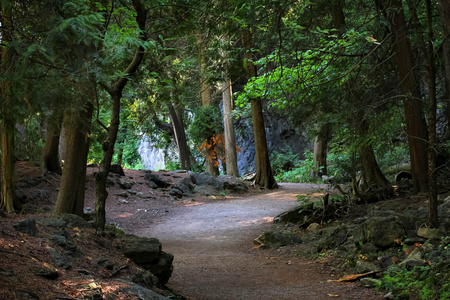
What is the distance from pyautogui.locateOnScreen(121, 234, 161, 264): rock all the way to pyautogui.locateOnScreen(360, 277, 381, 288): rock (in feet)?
9.66

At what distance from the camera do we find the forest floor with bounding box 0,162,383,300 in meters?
3.85

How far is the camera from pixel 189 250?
30.5 ft

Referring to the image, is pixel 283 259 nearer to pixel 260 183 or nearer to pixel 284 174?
pixel 260 183

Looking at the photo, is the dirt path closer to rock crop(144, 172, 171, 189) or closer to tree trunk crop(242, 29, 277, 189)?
rock crop(144, 172, 171, 189)

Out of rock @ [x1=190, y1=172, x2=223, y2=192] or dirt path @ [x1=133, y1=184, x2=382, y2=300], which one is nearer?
dirt path @ [x1=133, y1=184, x2=382, y2=300]

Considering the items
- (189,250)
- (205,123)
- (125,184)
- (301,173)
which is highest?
(205,123)

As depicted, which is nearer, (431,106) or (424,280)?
(424,280)

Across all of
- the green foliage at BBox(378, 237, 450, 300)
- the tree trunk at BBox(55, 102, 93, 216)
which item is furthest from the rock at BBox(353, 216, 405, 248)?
the tree trunk at BBox(55, 102, 93, 216)

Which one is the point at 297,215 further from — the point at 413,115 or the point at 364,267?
the point at 364,267

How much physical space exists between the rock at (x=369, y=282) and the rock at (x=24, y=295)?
436 centimetres

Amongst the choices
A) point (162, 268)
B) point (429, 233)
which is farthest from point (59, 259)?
point (429, 233)

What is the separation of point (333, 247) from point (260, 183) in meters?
10.9

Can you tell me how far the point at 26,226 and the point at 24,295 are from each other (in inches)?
73.8

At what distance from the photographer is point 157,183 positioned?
17625 millimetres
